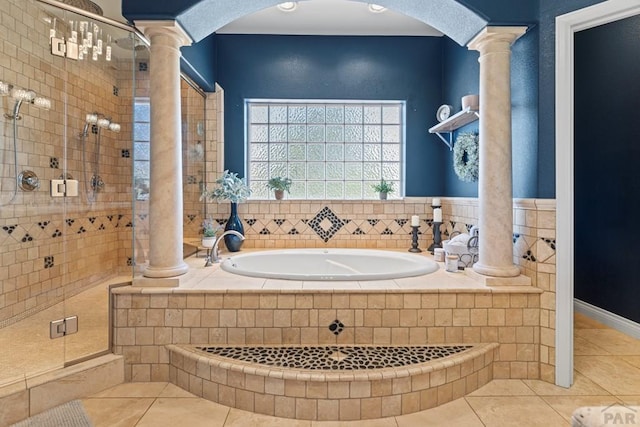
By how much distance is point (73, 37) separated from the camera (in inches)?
107

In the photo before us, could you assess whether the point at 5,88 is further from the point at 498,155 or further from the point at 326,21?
the point at 498,155

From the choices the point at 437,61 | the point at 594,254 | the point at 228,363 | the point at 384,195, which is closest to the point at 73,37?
the point at 228,363

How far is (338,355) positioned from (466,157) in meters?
2.04

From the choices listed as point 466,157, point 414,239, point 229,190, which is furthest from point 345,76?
point 414,239

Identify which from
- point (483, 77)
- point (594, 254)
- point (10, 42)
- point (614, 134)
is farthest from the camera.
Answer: point (594, 254)

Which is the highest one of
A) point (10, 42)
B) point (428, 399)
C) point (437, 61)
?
point (437, 61)

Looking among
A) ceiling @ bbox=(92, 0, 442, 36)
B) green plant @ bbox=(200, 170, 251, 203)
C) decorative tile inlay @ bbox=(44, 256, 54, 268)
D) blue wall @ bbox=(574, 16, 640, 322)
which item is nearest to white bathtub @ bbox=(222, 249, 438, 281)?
green plant @ bbox=(200, 170, 251, 203)

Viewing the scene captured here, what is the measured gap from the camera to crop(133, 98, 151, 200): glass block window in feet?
8.20

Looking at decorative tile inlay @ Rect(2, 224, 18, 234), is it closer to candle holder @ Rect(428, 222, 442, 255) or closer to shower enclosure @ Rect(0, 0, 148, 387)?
shower enclosure @ Rect(0, 0, 148, 387)

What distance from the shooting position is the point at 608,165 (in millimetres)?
3084

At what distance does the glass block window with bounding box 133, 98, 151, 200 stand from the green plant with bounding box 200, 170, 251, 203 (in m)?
0.82

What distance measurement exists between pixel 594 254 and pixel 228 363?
327cm

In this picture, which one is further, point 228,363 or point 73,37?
point 73,37

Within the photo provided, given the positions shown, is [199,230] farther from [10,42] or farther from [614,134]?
[614,134]
